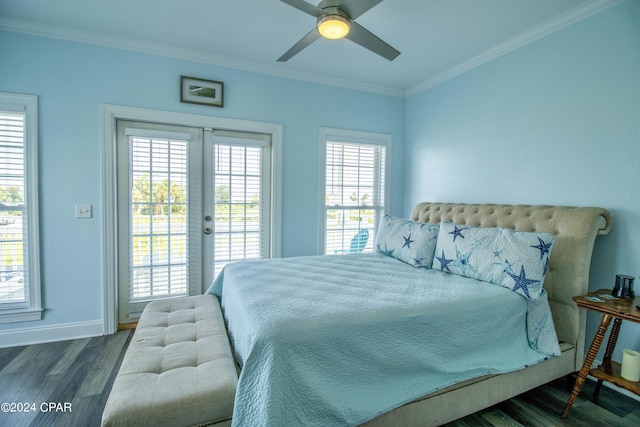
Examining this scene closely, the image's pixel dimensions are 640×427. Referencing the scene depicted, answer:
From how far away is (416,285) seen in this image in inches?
76.3

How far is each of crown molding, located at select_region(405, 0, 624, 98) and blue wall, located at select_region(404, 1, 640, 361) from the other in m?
0.05

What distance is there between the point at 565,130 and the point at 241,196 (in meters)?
2.92

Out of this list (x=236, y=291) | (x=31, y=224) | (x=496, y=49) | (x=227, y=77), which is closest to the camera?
(x=236, y=291)

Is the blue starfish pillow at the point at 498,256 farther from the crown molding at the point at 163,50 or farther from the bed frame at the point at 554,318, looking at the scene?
the crown molding at the point at 163,50

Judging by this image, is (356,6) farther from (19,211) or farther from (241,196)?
(19,211)

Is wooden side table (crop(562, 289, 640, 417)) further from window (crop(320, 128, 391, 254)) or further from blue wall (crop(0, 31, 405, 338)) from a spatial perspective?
blue wall (crop(0, 31, 405, 338))

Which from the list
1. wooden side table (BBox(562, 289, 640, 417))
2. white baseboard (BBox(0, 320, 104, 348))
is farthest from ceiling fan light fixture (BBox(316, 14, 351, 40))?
white baseboard (BBox(0, 320, 104, 348))

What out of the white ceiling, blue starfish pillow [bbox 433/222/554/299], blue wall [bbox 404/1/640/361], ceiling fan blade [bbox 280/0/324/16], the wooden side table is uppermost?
the white ceiling

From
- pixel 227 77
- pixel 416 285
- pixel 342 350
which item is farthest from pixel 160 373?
pixel 227 77

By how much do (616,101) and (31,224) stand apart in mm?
4513

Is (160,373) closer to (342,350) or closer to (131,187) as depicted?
(342,350)

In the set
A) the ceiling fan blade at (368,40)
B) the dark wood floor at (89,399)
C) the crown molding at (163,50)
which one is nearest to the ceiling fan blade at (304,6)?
the ceiling fan blade at (368,40)

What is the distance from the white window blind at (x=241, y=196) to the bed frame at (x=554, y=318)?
225 centimetres

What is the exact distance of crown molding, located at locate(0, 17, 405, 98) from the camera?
2432 mm
